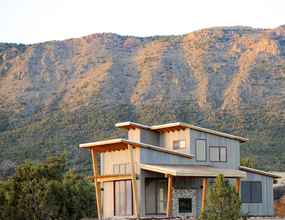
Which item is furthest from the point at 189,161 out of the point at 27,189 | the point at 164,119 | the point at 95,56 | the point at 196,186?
the point at 95,56

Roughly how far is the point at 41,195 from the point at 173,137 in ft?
25.7

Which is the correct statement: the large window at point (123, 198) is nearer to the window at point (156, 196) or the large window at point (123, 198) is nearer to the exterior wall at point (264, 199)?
the window at point (156, 196)

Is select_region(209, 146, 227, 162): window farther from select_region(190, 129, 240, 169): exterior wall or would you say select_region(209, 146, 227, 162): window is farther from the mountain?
the mountain

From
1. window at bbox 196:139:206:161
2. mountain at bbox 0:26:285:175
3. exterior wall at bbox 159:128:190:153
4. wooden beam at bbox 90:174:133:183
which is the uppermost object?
mountain at bbox 0:26:285:175

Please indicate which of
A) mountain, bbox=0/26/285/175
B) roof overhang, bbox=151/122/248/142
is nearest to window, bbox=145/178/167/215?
roof overhang, bbox=151/122/248/142

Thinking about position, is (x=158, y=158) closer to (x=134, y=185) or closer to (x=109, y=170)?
(x=134, y=185)

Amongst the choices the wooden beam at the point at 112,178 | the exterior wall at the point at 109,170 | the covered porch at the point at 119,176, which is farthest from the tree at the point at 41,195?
the wooden beam at the point at 112,178

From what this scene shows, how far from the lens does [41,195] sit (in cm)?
4016

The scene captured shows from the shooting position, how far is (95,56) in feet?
420

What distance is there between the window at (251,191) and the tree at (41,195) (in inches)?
381

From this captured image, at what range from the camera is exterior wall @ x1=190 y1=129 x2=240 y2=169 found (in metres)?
40.2

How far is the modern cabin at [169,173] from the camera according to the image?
37438mm

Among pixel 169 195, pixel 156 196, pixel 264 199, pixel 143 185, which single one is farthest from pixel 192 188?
pixel 264 199

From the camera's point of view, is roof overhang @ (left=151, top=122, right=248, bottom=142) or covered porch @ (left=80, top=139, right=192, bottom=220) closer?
covered porch @ (left=80, top=139, right=192, bottom=220)
